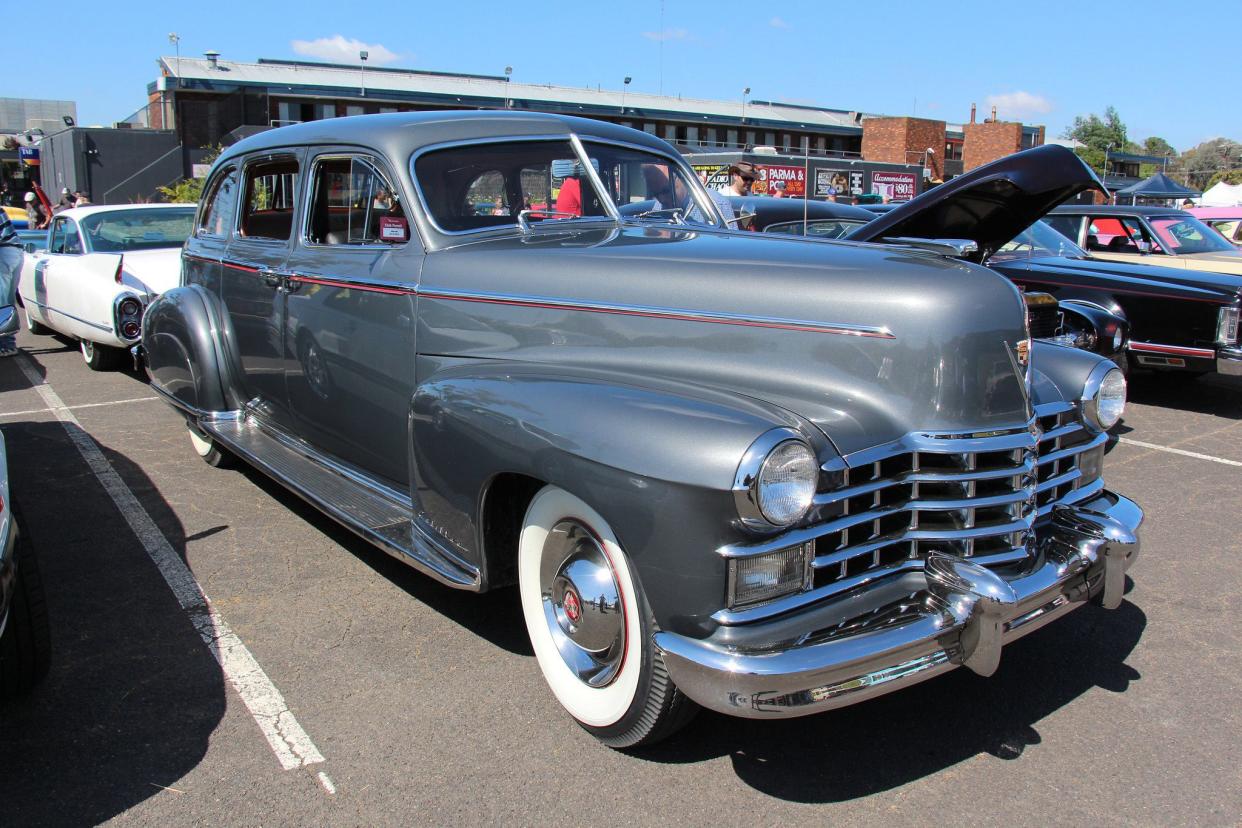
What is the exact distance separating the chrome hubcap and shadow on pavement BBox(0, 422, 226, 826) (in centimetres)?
110

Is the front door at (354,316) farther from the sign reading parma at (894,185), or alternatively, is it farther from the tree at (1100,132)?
the tree at (1100,132)

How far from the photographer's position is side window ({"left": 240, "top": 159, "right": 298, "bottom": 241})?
4551mm

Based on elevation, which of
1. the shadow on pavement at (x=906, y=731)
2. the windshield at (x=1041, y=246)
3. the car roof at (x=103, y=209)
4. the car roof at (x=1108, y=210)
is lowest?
the shadow on pavement at (x=906, y=731)

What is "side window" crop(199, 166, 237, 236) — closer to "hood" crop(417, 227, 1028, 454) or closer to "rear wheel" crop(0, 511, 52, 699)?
"hood" crop(417, 227, 1028, 454)

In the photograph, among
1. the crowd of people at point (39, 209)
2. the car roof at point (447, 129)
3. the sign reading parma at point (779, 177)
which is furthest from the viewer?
the sign reading parma at point (779, 177)

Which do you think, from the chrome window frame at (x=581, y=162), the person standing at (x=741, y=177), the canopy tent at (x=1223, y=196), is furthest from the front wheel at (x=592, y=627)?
the canopy tent at (x=1223, y=196)

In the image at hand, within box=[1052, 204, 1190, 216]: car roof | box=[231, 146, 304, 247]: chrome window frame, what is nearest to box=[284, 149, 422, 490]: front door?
box=[231, 146, 304, 247]: chrome window frame

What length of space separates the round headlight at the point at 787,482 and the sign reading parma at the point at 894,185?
28.1m

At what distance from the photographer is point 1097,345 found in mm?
6820

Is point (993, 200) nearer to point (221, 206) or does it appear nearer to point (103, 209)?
point (221, 206)

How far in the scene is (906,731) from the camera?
→ 9.60 feet

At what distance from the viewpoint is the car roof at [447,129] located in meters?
3.81

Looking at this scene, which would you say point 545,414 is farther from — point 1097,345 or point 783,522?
point 1097,345


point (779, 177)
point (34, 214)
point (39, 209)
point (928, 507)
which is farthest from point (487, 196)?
point (779, 177)
